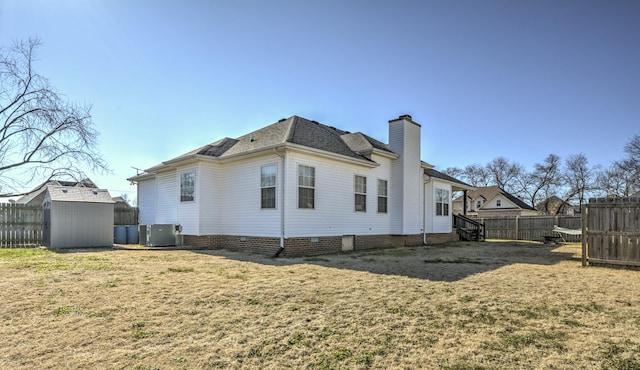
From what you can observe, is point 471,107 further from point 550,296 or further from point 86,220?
point 86,220

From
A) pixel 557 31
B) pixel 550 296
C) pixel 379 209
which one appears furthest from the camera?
pixel 379 209

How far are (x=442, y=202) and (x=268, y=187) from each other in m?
11.3

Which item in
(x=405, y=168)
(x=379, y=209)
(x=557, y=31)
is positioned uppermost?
(x=557, y=31)

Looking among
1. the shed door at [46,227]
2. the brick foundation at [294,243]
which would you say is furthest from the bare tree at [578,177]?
the shed door at [46,227]

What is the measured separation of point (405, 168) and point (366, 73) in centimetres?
457

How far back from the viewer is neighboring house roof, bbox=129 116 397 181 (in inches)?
493

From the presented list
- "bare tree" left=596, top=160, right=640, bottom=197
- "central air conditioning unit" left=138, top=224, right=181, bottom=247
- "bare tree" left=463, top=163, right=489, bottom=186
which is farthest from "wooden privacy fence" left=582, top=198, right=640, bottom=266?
"bare tree" left=463, top=163, right=489, bottom=186

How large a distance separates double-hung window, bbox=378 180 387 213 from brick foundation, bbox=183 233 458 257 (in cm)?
120

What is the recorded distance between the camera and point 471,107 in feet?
58.1

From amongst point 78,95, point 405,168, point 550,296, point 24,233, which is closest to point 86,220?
point 24,233

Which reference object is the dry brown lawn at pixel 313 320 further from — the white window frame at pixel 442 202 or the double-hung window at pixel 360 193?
the white window frame at pixel 442 202

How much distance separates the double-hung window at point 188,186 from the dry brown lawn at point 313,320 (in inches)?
242

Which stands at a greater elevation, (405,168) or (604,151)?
(604,151)

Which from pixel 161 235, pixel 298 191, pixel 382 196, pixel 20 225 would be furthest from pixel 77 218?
pixel 382 196
